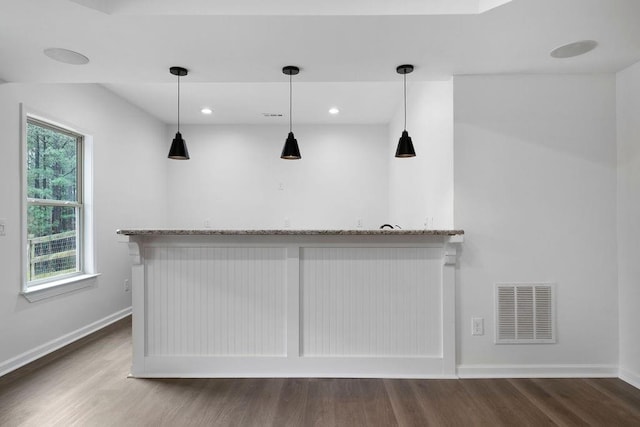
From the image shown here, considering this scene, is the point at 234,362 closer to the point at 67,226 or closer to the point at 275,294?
the point at 275,294

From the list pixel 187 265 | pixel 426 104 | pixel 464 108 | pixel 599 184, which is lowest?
pixel 187 265

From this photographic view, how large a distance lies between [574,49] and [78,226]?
14.3 ft

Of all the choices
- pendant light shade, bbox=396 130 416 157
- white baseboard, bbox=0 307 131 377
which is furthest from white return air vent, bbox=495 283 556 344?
white baseboard, bbox=0 307 131 377

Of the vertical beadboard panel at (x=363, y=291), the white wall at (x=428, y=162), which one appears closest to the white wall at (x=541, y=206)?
the white wall at (x=428, y=162)

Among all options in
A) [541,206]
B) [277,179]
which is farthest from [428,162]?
[277,179]

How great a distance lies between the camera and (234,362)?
254 cm

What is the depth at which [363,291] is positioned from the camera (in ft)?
8.44

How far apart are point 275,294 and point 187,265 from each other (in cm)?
66

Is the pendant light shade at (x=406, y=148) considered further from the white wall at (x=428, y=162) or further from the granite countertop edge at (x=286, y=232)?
the granite countertop edge at (x=286, y=232)

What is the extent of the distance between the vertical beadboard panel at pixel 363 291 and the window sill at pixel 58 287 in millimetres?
2210

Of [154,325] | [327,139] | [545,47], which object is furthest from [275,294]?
[327,139]

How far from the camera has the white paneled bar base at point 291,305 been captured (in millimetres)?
2545

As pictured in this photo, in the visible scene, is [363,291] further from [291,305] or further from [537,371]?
[537,371]

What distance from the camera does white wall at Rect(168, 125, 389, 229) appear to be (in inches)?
211
